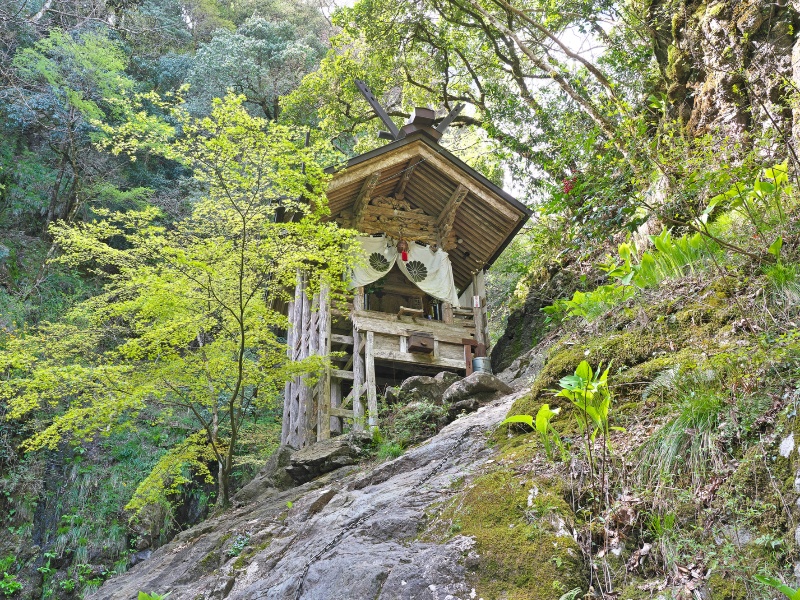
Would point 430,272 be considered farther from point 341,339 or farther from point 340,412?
point 340,412

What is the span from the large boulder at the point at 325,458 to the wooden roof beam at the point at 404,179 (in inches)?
232

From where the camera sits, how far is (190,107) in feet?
72.5

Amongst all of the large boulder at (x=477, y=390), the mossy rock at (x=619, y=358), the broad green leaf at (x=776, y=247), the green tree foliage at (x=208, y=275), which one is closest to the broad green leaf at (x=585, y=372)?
the mossy rock at (x=619, y=358)

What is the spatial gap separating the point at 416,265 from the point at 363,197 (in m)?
1.77

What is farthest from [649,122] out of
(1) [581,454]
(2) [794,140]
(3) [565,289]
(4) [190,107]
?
(4) [190,107]

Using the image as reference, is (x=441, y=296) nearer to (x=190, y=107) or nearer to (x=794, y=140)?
(x=794, y=140)

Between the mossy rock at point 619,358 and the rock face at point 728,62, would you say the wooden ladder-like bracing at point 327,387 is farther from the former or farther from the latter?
the rock face at point 728,62

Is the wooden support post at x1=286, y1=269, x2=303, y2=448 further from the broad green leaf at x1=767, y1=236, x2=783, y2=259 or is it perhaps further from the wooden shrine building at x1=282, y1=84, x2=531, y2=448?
the broad green leaf at x1=767, y1=236, x2=783, y2=259

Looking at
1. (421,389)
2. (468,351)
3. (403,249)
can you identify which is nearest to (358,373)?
(421,389)

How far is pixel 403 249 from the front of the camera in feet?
41.5

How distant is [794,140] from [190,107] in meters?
20.6

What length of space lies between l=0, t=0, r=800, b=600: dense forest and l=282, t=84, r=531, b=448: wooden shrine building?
2.97 ft

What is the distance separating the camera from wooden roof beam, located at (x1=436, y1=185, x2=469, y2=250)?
12852 mm

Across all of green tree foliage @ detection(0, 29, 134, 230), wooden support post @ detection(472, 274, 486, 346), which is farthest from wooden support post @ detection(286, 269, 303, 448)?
green tree foliage @ detection(0, 29, 134, 230)
